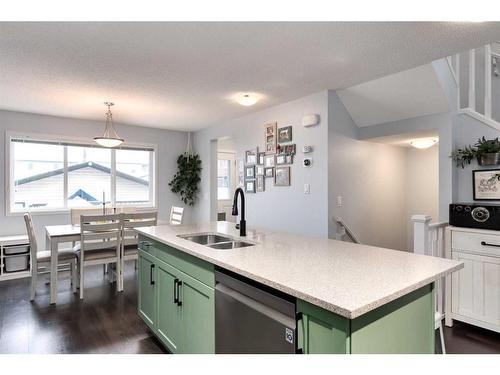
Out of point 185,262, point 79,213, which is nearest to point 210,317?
point 185,262

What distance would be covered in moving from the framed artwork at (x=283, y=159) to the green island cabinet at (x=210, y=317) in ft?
6.78

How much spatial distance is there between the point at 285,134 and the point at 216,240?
2004mm

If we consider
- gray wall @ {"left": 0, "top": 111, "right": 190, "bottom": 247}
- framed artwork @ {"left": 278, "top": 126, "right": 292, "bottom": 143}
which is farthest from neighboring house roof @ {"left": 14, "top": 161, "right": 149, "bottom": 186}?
framed artwork @ {"left": 278, "top": 126, "right": 292, "bottom": 143}

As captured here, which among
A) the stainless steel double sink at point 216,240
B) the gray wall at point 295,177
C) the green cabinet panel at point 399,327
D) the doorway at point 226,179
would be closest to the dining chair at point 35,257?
the stainless steel double sink at point 216,240

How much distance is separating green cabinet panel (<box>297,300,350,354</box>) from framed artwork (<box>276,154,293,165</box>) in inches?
113

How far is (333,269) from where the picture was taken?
139cm

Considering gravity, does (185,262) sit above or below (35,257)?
above

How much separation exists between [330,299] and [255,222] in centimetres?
344

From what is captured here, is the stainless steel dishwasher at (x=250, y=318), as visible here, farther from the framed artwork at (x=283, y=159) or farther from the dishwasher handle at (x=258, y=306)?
the framed artwork at (x=283, y=159)

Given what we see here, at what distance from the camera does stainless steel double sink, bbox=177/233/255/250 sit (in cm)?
222

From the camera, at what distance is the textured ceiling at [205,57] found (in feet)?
6.93

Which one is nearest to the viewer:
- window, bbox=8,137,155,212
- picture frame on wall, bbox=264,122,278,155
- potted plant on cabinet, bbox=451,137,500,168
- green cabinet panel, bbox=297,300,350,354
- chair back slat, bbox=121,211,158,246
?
green cabinet panel, bbox=297,300,350,354

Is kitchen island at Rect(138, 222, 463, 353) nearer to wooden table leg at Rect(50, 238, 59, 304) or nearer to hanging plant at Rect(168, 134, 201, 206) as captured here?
wooden table leg at Rect(50, 238, 59, 304)

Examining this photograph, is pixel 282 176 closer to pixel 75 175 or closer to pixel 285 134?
pixel 285 134
